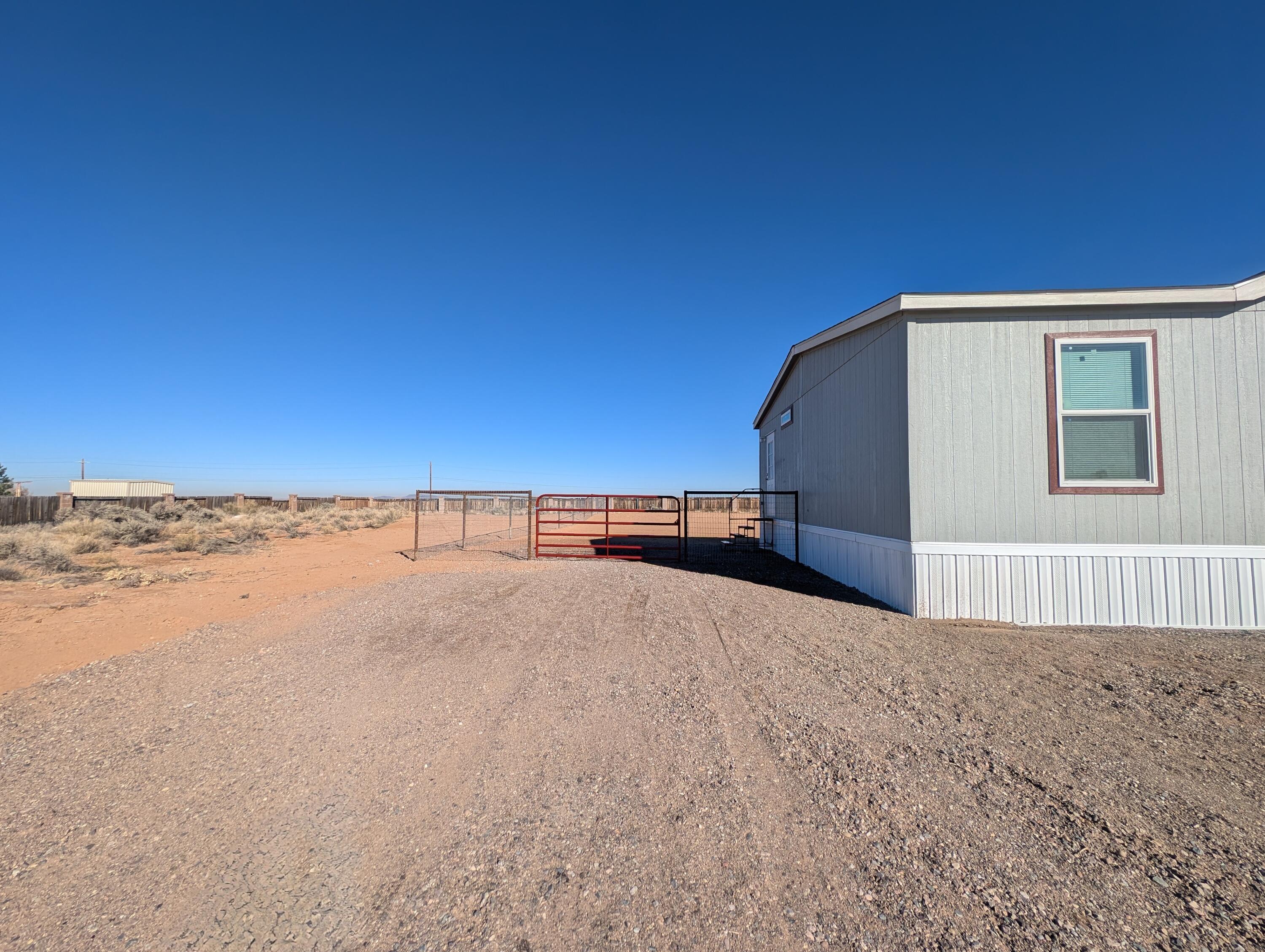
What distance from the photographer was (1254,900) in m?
1.89

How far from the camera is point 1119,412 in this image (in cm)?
601

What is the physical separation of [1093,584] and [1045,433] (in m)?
1.80

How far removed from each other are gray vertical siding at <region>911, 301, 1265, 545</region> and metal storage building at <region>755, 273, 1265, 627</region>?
0.02 meters

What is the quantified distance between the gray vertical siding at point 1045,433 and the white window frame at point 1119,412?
3.9 inches

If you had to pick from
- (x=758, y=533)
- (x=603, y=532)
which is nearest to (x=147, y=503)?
(x=603, y=532)

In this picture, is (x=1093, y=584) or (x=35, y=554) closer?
(x=1093, y=584)

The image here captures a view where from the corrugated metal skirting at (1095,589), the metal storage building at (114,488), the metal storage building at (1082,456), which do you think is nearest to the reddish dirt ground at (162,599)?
the corrugated metal skirting at (1095,589)

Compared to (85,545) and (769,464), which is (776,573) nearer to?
(769,464)

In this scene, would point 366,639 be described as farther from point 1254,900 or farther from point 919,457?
point 919,457

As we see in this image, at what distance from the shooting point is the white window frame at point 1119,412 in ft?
19.3

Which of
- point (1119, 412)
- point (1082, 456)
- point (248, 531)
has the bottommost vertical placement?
point (248, 531)

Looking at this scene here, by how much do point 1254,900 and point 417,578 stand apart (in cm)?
920

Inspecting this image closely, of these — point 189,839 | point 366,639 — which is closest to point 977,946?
point 189,839

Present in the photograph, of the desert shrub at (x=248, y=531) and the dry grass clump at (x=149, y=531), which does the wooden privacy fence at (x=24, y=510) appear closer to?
the dry grass clump at (x=149, y=531)
